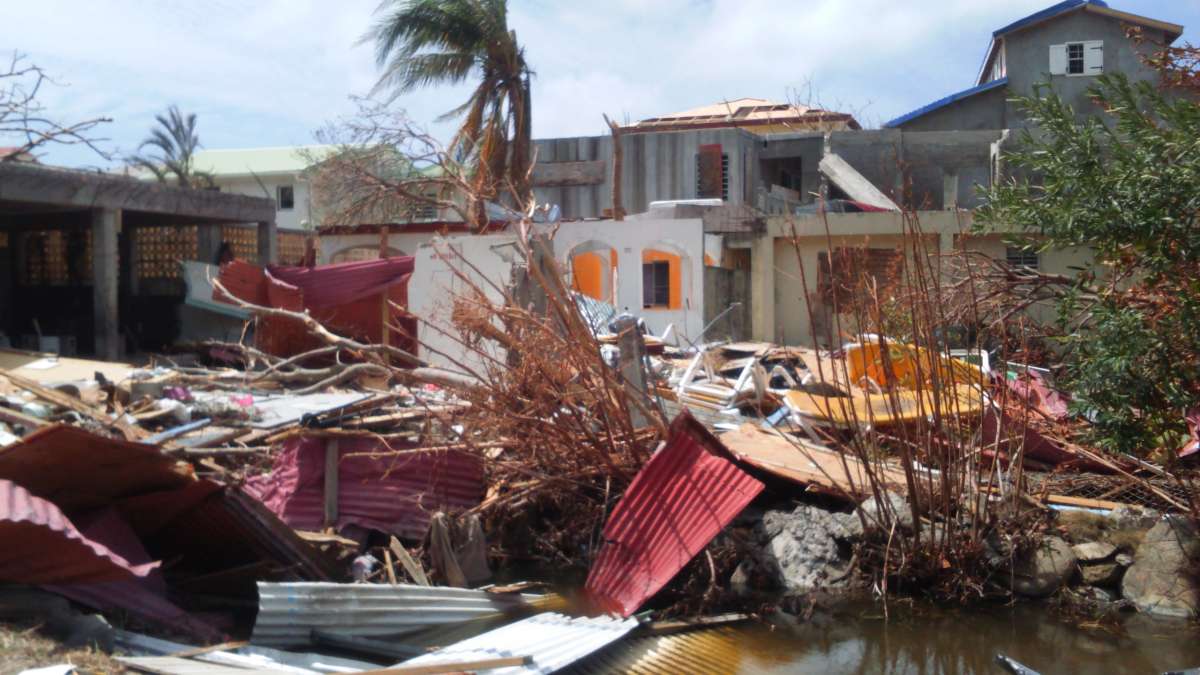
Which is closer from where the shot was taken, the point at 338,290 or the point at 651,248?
the point at 338,290

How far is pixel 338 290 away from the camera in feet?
53.9

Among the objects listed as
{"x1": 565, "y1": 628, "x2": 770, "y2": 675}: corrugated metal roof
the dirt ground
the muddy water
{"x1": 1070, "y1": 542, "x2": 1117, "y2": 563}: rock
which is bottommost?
the muddy water

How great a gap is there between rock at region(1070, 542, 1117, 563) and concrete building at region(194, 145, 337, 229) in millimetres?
36100

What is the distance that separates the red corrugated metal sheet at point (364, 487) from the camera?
26.9 ft

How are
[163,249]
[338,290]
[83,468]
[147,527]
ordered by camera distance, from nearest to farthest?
1. [83,468]
2. [147,527]
3. [338,290]
4. [163,249]

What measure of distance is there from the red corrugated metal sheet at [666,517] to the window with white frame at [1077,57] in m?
25.9

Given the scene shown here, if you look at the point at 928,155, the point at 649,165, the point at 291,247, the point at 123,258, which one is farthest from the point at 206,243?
the point at 928,155

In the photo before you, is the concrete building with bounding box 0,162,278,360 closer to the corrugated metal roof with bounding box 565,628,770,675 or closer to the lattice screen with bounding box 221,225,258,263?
the lattice screen with bounding box 221,225,258,263

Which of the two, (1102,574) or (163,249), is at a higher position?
(163,249)

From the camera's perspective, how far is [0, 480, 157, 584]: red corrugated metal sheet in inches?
213

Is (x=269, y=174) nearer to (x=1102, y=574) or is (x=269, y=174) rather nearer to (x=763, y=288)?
(x=763, y=288)

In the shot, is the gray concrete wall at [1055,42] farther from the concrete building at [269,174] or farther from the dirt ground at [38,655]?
the dirt ground at [38,655]

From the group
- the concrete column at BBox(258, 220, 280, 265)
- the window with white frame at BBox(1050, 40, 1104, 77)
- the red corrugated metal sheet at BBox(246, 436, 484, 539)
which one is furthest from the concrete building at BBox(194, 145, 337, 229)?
the red corrugated metal sheet at BBox(246, 436, 484, 539)

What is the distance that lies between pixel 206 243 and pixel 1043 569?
19.0 metres
